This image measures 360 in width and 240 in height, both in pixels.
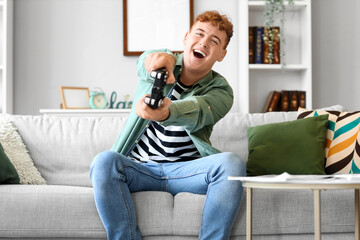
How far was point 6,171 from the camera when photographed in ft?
7.10

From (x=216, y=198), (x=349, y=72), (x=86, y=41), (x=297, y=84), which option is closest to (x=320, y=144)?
(x=216, y=198)

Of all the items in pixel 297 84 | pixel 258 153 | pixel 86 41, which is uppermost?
pixel 86 41

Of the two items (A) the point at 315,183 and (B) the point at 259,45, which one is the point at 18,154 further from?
(B) the point at 259,45

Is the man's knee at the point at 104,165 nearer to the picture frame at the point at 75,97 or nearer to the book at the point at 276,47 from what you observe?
the picture frame at the point at 75,97

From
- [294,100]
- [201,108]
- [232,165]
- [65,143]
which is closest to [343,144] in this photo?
[232,165]

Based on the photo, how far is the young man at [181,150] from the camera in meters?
1.74

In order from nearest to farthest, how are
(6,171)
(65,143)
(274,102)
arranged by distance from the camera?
(6,171)
(65,143)
(274,102)

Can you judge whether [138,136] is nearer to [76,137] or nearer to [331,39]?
[76,137]

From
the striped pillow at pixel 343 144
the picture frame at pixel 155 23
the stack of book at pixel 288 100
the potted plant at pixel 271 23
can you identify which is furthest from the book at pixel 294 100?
the striped pillow at pixel 343 144

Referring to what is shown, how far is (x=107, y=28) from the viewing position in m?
3.96

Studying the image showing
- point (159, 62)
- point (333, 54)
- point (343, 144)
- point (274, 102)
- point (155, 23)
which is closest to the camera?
point (159, 62)

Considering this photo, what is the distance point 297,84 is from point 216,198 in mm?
2330

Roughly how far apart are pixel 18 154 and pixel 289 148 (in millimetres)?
1239

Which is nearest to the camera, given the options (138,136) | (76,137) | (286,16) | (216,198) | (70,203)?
(216,198)
